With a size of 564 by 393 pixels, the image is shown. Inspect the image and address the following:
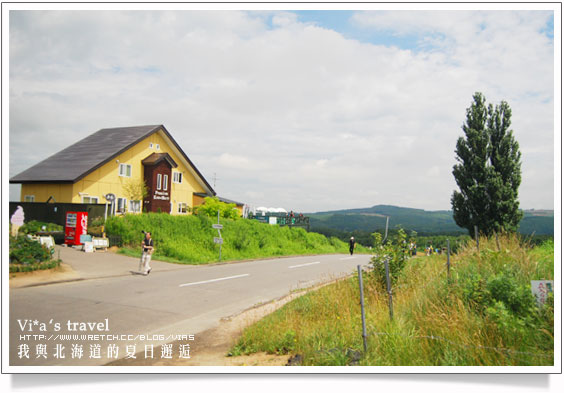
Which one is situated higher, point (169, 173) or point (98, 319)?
point (169, 173)

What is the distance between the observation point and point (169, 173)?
31500 mm

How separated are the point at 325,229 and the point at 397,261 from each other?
1284 inches

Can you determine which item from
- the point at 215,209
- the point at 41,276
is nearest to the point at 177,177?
the point at 215,209

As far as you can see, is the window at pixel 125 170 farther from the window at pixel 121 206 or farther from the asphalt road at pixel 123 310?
the asphalt road at pixel 123 310

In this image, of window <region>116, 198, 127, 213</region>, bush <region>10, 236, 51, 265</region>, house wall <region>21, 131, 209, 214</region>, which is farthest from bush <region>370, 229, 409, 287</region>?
window <region>116, 198, 127, 213</region>

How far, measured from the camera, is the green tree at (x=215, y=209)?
31.6 m

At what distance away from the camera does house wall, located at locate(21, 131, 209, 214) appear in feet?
54.3

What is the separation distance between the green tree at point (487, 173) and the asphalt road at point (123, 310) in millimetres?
6519

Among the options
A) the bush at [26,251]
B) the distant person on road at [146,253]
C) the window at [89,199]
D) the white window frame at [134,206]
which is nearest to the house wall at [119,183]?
the window at [89,199]

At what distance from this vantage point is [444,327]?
19.5ft

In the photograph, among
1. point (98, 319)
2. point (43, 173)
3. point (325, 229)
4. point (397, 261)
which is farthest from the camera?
point (325, 229)

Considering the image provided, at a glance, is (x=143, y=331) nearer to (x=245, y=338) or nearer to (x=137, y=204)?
(x=245, y=338)
